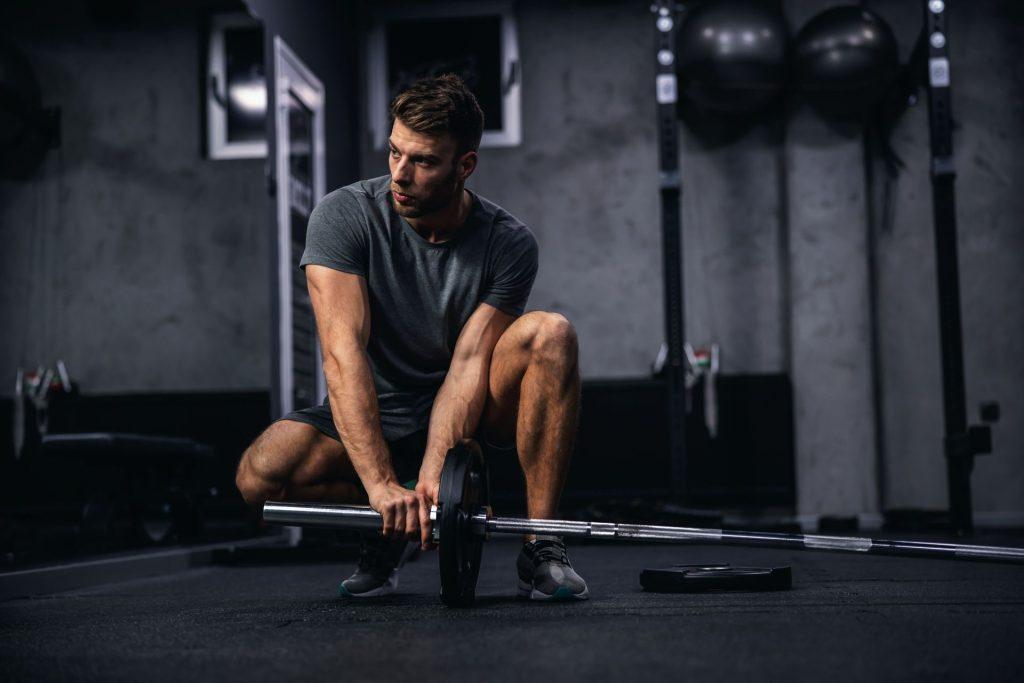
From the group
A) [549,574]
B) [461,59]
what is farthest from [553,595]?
[461,59]

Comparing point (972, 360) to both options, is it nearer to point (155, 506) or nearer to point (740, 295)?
point (740, 295)

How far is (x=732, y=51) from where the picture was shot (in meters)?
4.55

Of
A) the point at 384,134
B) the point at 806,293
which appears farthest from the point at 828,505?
the point at 384,134

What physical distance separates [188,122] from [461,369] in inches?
150

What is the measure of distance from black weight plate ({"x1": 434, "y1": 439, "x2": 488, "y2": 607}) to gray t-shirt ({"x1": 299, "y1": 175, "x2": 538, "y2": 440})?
0.87 feet

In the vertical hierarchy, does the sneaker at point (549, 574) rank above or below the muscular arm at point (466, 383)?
below

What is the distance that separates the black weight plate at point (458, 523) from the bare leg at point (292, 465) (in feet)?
1.05

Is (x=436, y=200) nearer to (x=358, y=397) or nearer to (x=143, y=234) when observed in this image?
(x=358, y=397)

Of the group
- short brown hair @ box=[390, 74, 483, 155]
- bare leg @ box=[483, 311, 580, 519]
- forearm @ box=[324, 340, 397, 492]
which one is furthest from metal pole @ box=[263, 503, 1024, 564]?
short brown hair @ box=[390, 74, 483, 155]

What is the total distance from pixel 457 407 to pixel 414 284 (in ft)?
0.84

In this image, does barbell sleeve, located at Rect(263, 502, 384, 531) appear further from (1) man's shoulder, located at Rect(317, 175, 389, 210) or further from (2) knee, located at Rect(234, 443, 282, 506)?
(1) man's shoulder, located at Rect(317, 175, 389, 210)

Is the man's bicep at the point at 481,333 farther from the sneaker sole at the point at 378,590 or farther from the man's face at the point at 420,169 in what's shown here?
the sneaker sole at the point at 378,590

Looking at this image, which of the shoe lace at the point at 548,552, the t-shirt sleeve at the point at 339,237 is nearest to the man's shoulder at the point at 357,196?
the t-shirt sleeve at the point at 339,237

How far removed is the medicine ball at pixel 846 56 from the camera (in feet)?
14.9
